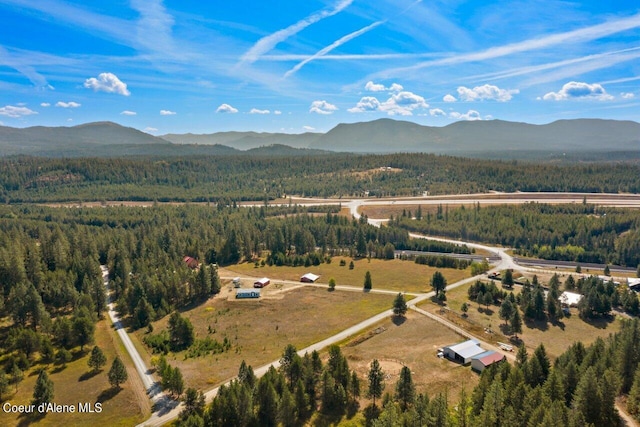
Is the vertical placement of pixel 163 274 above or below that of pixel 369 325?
above

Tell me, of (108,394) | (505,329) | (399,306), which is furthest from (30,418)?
(505,329)

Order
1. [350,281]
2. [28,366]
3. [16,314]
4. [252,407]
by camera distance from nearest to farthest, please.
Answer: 1. [252,407]
2. [28,366]
3. [16,314]
4. [350,281]

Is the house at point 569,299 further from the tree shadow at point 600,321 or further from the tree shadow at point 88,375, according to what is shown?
the tree shadow at point 88,375

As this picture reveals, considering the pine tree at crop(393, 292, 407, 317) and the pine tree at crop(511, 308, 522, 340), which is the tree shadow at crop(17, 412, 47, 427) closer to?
the pine tree at crop(393, 292, 407, 317)

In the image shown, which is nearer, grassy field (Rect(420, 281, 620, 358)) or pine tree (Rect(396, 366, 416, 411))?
pine tree (Rect(396, 366, 416, 411))

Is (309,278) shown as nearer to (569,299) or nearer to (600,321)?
(569,299)

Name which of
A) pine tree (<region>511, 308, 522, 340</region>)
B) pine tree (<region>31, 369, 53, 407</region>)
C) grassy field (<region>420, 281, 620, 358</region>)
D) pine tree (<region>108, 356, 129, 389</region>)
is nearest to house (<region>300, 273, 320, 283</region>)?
grassy field (<region>420, 281, 620, 358</region>)

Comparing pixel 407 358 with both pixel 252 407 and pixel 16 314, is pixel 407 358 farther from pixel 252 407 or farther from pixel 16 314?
pixel 16 314

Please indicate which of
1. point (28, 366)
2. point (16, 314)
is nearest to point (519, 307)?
point (28, 366)
